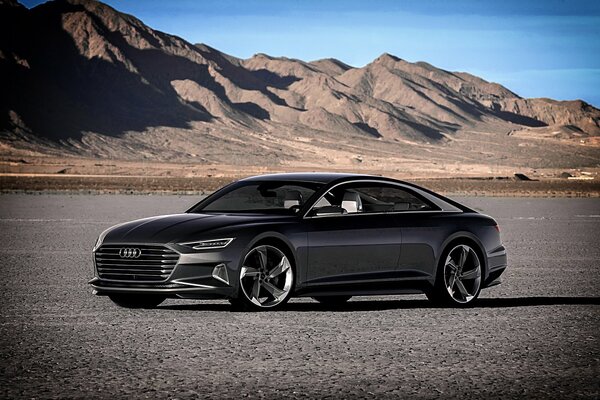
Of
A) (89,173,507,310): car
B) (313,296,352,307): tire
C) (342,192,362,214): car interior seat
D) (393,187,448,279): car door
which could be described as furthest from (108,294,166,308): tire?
(393,187,448,279): car door

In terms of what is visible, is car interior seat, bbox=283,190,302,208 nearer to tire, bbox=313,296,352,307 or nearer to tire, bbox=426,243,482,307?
tire, bbox=313,296,352,307

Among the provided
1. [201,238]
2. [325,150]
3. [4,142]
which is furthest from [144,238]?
[325,150]

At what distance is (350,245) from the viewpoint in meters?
10.4

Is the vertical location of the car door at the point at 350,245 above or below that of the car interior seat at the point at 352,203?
below

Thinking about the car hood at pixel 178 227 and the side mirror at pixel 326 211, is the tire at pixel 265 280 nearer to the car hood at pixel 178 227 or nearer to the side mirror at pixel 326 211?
the car hood at pixel 178 227

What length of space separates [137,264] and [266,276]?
48.6 inches

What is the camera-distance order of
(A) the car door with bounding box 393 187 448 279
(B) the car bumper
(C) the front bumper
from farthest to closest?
(B) the car bumper → (A) the car door with bounding box 393 187 448 279 → (C) the front bumper

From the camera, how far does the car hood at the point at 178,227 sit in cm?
995

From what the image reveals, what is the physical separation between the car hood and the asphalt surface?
78cm

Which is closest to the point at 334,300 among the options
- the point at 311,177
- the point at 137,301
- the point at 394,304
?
the point at 394,304

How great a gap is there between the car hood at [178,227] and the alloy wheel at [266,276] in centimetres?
32

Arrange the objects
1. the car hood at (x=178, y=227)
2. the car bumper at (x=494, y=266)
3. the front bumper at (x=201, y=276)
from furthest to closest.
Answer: the car bumper at (x=494, y=266), the car hood at (x=178, y=227), the front bumper at (x=201, y=276)

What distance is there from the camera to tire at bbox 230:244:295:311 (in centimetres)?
1005

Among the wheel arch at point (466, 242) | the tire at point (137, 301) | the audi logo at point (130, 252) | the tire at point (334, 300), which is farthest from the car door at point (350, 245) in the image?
the tire at point (137, 301)
